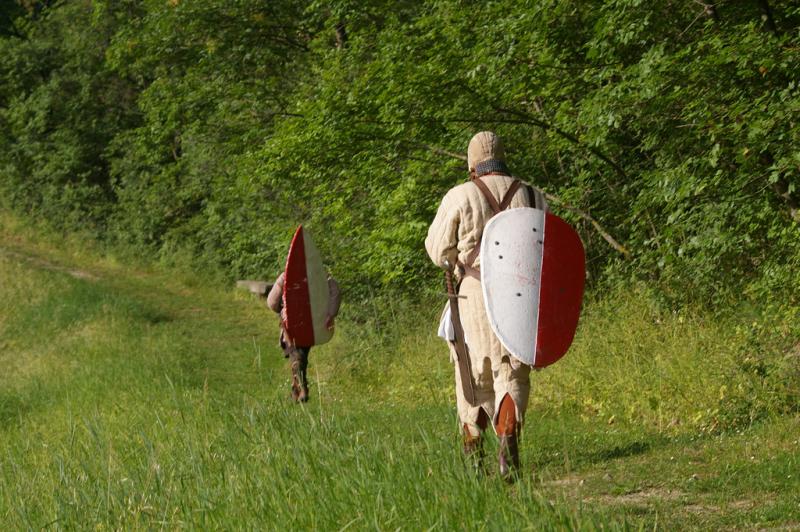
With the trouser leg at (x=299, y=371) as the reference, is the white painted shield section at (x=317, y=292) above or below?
above

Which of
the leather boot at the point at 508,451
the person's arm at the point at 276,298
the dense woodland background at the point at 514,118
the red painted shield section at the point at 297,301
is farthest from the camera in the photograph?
the person's arm at the point at 276,298

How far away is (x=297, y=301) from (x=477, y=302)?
12.3 feet

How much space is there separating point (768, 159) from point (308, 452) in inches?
195

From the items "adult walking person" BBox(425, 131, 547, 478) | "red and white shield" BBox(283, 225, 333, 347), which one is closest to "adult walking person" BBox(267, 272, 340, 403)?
"red and white shield" BBox(283, 225, 333, 347)

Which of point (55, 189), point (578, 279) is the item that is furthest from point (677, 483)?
point (55, 189)

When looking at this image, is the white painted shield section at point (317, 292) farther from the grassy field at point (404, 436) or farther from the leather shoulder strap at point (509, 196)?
the leather shoulder strap at point (509, 196)

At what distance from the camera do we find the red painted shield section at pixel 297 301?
10.1 meters

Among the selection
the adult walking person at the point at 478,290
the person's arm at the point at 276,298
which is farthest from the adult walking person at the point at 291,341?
the adult walking person at the point at 478,290

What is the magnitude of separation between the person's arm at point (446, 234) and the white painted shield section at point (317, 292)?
3.58 metres

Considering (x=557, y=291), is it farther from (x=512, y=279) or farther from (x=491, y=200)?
(x=491, y=200)

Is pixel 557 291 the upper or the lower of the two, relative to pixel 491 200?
lower

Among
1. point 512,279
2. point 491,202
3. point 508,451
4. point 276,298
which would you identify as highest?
point 491,202

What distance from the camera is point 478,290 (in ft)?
21.7

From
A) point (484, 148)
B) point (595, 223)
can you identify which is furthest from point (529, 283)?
point (595, 223)
